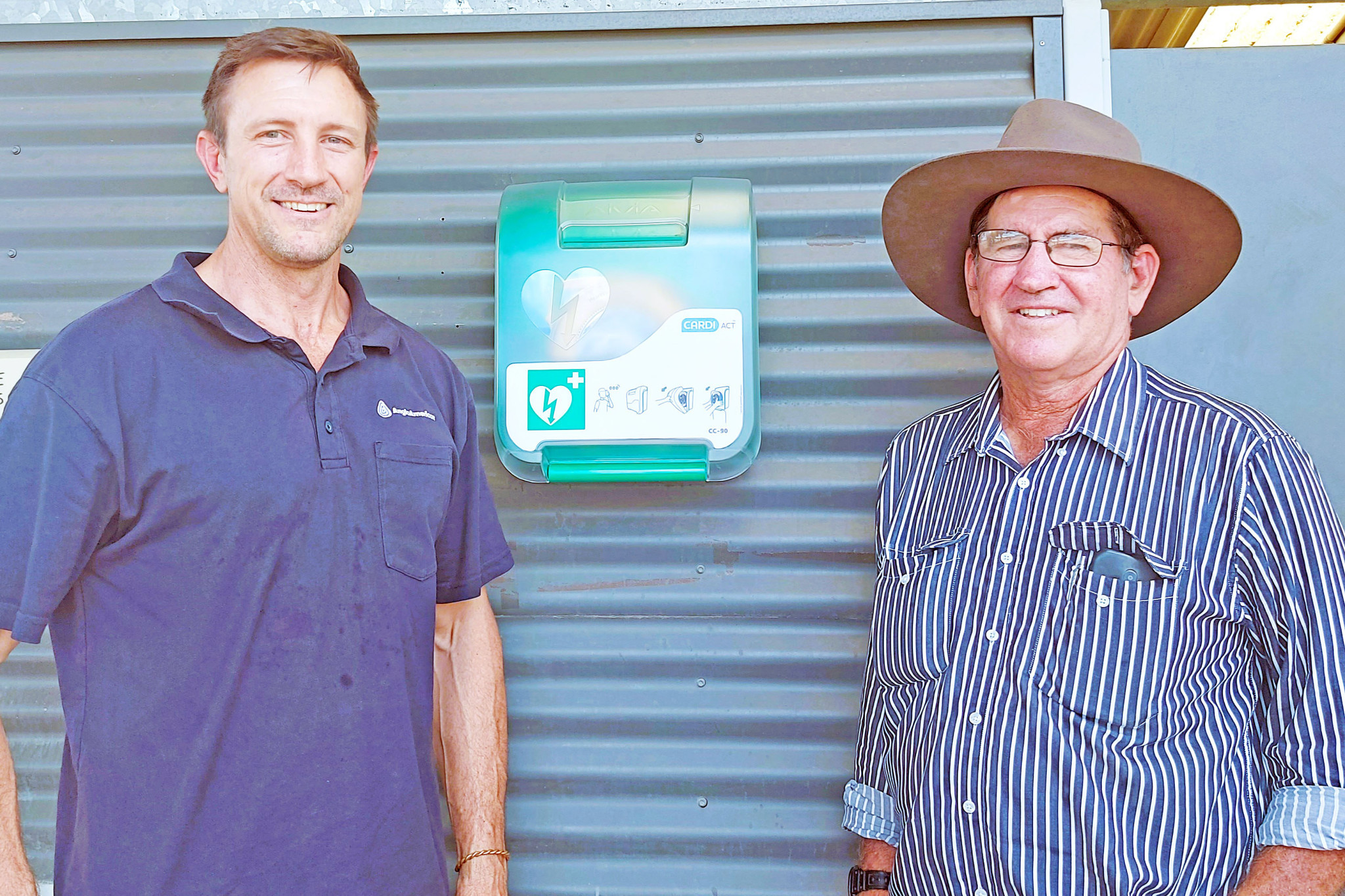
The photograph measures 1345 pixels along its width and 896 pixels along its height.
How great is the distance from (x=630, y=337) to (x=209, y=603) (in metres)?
1.02

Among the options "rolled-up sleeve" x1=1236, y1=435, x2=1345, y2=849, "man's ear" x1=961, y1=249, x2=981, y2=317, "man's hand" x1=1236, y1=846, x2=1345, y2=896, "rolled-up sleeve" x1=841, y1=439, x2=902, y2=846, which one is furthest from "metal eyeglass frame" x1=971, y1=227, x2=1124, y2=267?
"man's hand" x1=1236, y1=846, x2=1345, y2=896

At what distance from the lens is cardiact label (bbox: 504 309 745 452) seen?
2.34 meters

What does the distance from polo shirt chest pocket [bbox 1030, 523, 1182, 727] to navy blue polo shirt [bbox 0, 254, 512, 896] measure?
113cm

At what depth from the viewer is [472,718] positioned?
2.25 meters

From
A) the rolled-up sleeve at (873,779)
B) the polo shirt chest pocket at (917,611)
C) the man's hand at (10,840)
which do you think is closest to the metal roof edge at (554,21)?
the polo shirt chest pocket at (917,611)

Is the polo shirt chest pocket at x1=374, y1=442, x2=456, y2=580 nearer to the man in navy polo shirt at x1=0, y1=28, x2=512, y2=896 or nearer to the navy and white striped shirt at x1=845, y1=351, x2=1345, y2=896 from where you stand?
the man in navy polo shirt at x1=0, y1=28, x2=512, y2=896

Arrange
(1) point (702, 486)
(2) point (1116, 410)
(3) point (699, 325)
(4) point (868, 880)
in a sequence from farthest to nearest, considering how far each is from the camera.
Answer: (1) point (702, 486)
(3) point (699, 325)
(4) point (868, 880)
(2) point (1116, 410)

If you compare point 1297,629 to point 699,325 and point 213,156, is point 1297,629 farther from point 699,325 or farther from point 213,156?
Answer: point 213,156

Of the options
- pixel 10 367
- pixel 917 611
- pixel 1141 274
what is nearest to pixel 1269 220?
pixel 1141 274

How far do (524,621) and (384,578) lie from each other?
69 centimetres

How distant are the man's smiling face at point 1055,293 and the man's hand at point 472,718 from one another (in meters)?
1.19

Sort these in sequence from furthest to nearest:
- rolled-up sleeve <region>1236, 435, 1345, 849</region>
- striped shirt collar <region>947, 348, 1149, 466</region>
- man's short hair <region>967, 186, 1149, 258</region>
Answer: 1. man's short hair <region>967, 186, 1149, 258</region>
2. striped shirt collar <region>947, 348, 1149, 466</region>
3. rolled-up sleeve <region>1236, 435, 1345, 849</region>

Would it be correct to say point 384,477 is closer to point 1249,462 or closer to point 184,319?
point 184,319

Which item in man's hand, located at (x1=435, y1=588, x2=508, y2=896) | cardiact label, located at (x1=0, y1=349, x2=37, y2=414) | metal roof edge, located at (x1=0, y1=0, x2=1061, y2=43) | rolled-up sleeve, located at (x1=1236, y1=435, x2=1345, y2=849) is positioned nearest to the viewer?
rolled-up sleeve, located at (x1=1236, y1=435, x2=1345, y2=849)
